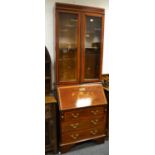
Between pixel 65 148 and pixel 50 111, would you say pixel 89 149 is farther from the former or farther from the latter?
pixel 50 111

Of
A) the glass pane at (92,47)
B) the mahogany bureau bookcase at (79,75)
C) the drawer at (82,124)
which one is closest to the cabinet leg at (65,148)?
the mahogany bureau bookcase at (79,75)

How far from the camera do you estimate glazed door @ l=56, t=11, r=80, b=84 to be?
2533 millimetres

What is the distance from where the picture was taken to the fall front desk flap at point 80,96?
2354 millimetres

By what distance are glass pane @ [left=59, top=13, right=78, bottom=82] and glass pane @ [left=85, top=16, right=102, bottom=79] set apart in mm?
239

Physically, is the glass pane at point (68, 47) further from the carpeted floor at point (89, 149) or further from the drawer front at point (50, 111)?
the carpeted floor at point (89, 149)

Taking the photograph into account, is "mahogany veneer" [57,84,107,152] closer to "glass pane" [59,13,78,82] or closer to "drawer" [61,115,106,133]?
"drawer" [61,115,106,133]

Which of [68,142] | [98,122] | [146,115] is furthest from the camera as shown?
[98,122]

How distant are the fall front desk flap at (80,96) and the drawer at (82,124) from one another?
0.79ft

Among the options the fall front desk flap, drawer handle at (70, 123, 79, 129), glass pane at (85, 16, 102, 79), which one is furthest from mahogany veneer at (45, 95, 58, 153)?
glass pane at (85, 16, 102, 79)

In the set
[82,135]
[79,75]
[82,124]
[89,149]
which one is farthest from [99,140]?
[79,75]
